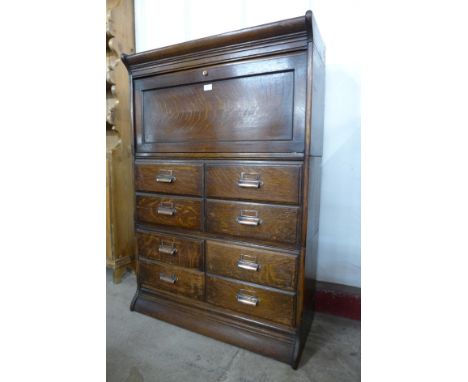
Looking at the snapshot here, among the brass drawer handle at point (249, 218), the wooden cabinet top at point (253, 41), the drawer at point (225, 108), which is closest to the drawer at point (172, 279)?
the brass drawer handle at point (249, 218)

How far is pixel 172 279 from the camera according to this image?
1448 mm

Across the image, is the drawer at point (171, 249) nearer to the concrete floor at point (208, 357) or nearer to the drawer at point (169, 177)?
the drawer at point (169, 177)

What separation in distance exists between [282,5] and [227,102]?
32.1 inches

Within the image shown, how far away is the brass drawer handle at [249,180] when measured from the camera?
1.16 m

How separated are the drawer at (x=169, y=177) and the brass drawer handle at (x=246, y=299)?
525 mm

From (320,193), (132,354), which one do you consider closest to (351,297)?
(320,193)

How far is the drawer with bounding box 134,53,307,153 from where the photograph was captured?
3.62 ft

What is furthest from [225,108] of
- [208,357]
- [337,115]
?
[208,357]

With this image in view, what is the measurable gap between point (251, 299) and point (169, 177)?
0.73m

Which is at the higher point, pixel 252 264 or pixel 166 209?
pixel 166 209

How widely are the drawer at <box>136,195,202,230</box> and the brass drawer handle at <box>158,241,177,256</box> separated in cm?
12

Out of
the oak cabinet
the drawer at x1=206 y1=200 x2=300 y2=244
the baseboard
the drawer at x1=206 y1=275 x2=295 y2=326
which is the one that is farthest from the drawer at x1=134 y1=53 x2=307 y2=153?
the baseboard

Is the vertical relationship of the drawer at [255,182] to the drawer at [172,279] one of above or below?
above

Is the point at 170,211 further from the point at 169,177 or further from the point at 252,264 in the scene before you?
the point at 252,264
